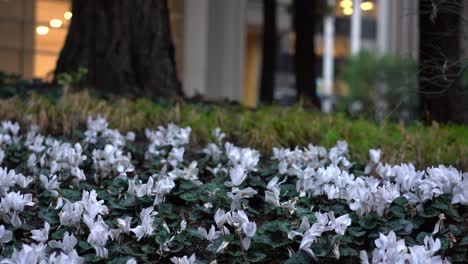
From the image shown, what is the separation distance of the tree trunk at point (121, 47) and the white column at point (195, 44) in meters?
10.5

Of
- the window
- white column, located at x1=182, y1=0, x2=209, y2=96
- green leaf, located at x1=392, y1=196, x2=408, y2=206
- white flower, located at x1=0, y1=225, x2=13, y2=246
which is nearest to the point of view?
white flower, located at x1=0, y1=225, x2=13, y2=246

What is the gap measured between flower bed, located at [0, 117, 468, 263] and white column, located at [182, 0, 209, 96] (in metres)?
15.4

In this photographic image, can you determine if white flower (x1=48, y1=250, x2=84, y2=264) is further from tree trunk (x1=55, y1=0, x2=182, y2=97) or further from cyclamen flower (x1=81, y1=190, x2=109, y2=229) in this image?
tree trunk (x1=55, y1=0, x2=182, y2=97)

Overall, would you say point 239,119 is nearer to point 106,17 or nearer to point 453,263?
point 106,17

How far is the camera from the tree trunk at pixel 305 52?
1504 centimetres

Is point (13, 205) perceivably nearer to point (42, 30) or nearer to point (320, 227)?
point (320, 227)

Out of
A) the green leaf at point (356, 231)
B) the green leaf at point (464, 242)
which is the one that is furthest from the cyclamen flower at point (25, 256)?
the green leaf at point (464, 242)

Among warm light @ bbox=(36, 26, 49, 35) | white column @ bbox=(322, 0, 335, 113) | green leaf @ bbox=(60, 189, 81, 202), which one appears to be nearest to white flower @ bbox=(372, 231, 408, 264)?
green leaf @ bbox=(60, 189, 81, 202)

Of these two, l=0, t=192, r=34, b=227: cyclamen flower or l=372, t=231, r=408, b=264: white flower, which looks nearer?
l=372, t=231, r=408, b=264: white flower

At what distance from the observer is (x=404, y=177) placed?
3.47 m

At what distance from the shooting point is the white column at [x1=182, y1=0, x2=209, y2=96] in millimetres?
19562

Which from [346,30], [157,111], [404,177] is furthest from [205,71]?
[346,30]

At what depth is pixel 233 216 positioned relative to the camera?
2910mm

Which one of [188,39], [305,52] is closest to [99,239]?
[305,52]
